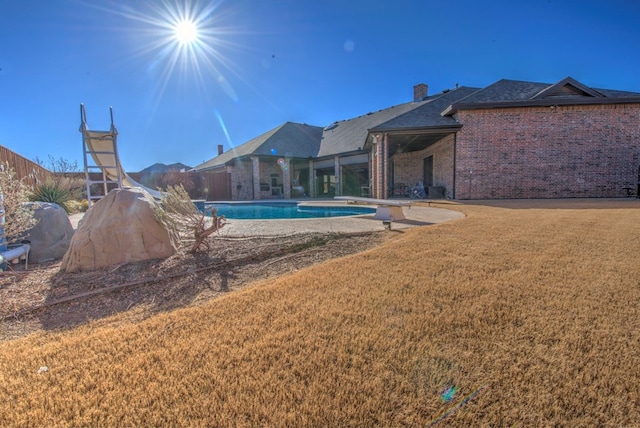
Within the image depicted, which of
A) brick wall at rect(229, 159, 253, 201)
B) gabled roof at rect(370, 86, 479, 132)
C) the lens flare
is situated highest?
the lens flare

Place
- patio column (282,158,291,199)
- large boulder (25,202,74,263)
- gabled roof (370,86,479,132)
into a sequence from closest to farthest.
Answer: large boulder (25,202,74,263)
gabled roof (370,86,479,132)
patio column (282,158,291,199)

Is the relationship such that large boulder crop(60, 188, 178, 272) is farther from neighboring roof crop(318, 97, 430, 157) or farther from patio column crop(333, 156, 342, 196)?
patio column crop(333, 156, 342, 196)

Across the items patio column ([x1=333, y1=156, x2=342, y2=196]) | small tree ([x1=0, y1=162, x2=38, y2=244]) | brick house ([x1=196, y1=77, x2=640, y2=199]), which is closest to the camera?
small tree ([x1=0, y1=162, x2=38, y2=244])

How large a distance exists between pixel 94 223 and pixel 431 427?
15.7ft

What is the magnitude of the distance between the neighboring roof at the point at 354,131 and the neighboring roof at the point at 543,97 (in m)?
4.37

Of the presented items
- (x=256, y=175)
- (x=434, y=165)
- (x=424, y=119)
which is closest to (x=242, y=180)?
(x=256, y=175)

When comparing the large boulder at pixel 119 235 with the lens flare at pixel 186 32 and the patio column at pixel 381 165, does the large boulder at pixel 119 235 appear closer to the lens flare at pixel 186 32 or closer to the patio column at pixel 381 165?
the lens flare at pixel 186 32

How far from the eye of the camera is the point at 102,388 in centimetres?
147

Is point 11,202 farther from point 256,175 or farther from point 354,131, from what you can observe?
point 354,131

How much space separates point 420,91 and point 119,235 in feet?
69.9

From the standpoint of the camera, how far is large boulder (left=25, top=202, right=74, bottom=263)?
4.45 meters

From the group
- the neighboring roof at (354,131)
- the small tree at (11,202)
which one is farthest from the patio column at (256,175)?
the small tree at (11,202)

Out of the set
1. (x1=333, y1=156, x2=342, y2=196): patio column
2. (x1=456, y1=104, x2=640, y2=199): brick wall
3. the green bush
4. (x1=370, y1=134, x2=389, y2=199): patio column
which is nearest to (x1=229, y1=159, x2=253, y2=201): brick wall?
(x1=333, y1=156, x2=342, y2=196): patio column

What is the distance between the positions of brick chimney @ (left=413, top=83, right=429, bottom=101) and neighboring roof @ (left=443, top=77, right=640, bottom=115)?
6861 mm
